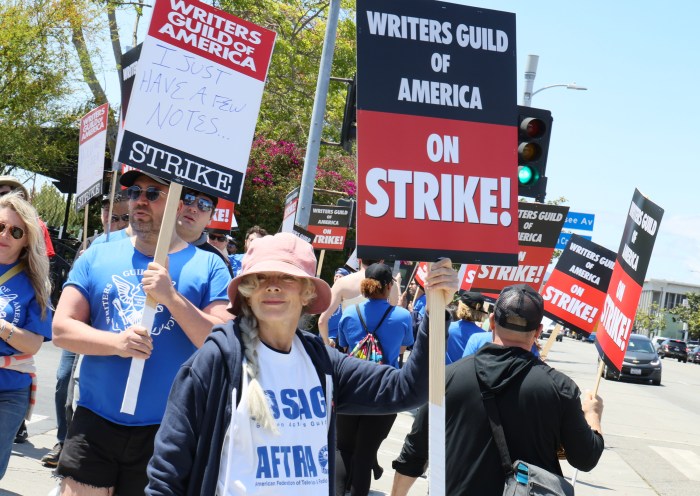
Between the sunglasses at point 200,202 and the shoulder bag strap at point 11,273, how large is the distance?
36.1 inches

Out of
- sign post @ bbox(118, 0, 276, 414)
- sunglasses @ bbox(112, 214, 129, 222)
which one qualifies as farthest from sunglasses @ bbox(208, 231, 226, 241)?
sign post @ bbox(118, 0, 276, 414)

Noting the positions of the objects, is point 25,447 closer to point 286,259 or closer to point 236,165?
point 236,165

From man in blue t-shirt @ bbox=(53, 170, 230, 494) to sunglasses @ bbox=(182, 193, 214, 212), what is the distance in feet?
3.48

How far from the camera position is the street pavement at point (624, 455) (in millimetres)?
7359

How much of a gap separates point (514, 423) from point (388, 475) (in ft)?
18.3

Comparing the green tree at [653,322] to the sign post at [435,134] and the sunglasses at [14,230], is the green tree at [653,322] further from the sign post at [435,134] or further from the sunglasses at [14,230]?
the sign post at [435,134]

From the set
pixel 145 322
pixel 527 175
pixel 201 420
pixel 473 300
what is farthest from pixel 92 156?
pixel 201 420

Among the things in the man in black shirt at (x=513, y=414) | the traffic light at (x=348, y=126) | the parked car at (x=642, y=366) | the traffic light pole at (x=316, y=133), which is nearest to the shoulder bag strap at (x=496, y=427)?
the man in black shirt at (x=513, y=414)

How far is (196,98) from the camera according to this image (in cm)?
431

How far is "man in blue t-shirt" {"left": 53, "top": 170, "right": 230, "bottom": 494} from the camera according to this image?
3.81 metres

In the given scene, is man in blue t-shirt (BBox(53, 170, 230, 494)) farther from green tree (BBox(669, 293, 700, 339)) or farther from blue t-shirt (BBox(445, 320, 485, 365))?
green tree (BBox(669, 293, 700, 339))

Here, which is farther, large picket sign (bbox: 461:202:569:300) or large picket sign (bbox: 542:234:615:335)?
large picket sign (bbox: 461:202:569:300)

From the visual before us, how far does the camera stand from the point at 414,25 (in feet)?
12.8

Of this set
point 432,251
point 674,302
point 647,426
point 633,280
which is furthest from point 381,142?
point 674,302
